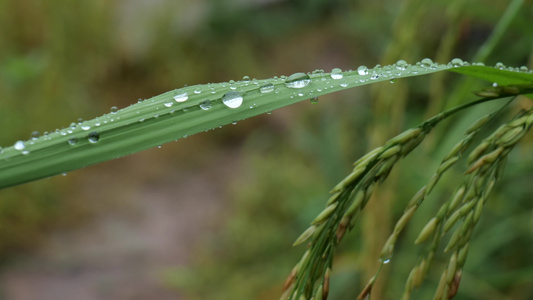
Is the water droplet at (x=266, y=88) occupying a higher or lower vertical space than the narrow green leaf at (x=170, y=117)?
higher

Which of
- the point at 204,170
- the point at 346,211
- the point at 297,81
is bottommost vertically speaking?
the point at 346,211

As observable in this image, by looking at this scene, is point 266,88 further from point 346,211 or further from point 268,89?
point 346,211

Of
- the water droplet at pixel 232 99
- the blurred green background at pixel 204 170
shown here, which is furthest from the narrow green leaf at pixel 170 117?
the blurred green background at pixel 204 170

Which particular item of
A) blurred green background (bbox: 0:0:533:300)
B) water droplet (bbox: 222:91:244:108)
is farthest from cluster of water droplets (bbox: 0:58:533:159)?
blurred green background (bbox: 0:0:533:300)

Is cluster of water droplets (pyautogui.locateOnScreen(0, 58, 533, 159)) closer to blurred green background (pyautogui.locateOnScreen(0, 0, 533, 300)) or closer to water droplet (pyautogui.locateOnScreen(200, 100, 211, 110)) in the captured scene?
water droplet (pyautogui.locateOnScreen(200, 100, 211, 110))

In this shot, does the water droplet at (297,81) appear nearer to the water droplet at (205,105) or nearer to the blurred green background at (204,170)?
the water droplet at (205,105)

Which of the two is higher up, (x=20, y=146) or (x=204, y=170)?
(x=204, y=170)

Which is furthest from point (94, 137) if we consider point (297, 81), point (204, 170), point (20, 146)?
point (204, 170)
